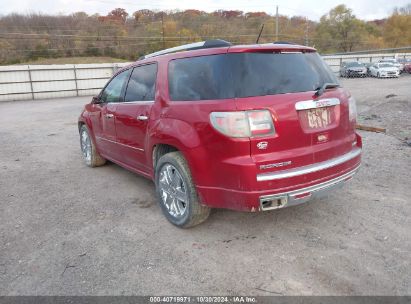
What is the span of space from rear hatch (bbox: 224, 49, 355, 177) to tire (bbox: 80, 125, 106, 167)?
3649 mm

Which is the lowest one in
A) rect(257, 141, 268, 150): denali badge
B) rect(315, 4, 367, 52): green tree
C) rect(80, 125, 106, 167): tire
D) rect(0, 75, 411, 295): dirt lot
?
rect(0, 75, 411, 295): dirt lot

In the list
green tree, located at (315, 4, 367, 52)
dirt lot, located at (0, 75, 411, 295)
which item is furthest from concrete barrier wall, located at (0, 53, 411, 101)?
green tree, located at (315, 4, 367, 52)

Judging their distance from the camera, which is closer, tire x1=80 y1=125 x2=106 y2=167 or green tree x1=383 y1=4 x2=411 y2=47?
tire x1=80 y1=125 x2=106 y2=167

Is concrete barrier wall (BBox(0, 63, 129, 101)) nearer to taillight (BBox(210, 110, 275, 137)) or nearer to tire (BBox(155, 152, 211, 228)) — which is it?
tire (BBox(155, 152, 211, 228))

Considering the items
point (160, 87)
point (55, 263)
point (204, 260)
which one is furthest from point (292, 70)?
point (55, 263)

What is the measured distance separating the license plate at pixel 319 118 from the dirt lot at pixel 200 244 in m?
1.04

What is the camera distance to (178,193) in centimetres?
370

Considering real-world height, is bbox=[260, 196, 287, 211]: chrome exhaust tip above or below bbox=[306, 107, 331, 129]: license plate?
below

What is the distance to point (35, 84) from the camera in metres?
25.7

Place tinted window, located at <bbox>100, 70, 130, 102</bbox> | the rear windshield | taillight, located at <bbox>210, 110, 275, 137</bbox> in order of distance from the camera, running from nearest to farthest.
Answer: taillight, located at <bbox>210, 110, 275, 137</bbox> < the rear windshield < tinted window, located at <bbox>100, 70, 130, 102</bbox>

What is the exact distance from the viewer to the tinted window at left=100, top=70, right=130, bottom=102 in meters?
4.88

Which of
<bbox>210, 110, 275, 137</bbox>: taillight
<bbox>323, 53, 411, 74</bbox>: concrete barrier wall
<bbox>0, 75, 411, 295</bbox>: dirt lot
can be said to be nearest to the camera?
<bbox>0, 75, 411, 295</bbox>: dirt lot

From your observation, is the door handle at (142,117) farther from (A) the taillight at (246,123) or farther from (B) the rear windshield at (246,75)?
(A) the taillight at (246,123)

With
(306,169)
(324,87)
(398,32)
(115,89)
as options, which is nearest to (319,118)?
(324,87)
